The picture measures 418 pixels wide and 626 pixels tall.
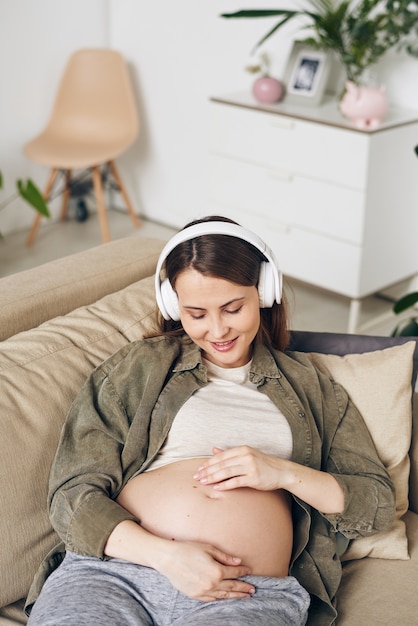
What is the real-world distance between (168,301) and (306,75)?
7.33 ft

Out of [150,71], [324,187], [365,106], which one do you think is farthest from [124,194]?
[365,106]

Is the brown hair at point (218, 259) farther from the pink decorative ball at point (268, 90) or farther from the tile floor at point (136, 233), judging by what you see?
the pink decorative ball at point (268, 90)

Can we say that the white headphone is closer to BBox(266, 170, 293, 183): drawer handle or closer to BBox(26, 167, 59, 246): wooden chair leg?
BBox(266, 170, 293, 183): drawer handle

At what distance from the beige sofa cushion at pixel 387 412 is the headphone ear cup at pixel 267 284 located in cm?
23

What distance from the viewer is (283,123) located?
338cm

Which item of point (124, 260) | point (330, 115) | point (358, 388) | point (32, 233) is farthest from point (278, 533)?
point (32, 233)

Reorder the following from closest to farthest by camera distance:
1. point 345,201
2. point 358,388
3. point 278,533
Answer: point 278,533, point 358,388, point 345,201

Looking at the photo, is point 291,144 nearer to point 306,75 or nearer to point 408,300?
point 306,75

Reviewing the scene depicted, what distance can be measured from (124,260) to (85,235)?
8.34ft

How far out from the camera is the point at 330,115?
3365mm

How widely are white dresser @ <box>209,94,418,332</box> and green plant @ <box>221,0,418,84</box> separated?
0.22m

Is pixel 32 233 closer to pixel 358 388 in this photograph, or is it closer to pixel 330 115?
pixel 330 115

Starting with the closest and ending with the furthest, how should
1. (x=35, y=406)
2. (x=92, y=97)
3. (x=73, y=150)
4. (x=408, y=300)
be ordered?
(x=35, y=406)
(x=408, y=300)
(x=73, y=150)
(x=92, y=97)

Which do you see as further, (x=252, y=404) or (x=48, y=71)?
(x=48, y=71)
